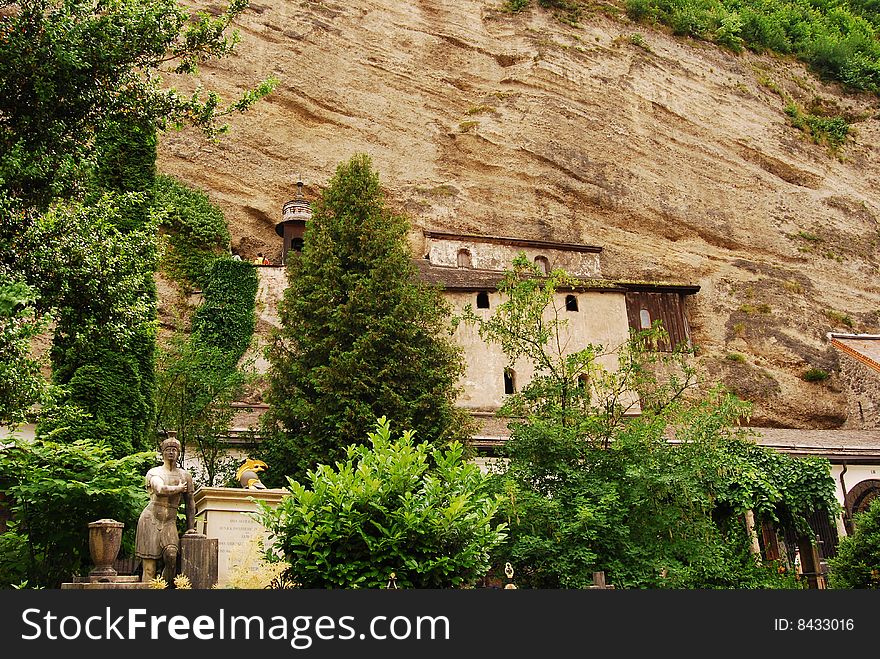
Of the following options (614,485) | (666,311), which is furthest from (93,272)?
(666,311)

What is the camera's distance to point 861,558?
13.5 metres

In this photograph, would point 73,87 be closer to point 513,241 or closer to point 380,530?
point 380,530

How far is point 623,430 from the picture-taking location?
1608 centimetres

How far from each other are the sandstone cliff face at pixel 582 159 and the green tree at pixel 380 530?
81.8 ft

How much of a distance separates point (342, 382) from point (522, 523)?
253 inches

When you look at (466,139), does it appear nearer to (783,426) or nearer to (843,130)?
(783,426)

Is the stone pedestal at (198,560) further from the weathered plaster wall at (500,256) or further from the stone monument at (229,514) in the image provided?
the weathered plaster wall at (500,256)

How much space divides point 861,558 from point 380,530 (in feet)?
33.2

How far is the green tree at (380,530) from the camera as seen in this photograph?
738 cm

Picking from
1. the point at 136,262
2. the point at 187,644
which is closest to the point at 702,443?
the point at 136,262

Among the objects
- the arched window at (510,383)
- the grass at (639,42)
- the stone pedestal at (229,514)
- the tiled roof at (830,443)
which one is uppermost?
the grass at (639,42)

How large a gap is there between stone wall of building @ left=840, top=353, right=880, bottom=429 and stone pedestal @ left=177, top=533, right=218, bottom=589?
2649 cm

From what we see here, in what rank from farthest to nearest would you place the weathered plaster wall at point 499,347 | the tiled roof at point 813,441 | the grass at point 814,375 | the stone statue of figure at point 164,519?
the grass at point 814,375 → the weathered plaster wall at point 499,347 → the tiled roof at point 813,441 → the stone statue of figure at point 164,519

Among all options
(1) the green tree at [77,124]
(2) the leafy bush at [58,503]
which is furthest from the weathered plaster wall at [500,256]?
(2) the leafy bush at [58,503]
